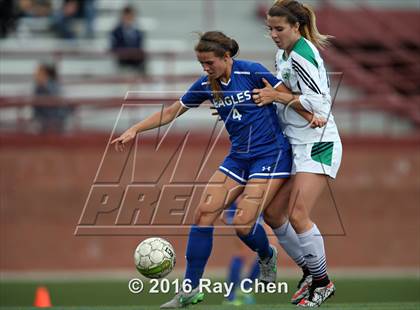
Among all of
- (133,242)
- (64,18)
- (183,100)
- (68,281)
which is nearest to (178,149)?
(133,242)

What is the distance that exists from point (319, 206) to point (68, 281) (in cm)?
407

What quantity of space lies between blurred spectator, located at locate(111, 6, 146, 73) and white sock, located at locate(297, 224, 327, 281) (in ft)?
29.1

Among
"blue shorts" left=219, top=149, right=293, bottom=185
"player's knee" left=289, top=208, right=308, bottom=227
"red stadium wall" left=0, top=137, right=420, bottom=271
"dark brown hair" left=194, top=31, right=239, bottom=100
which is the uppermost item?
"dark brown hair" left=194, top=31, right=239, bottom=100

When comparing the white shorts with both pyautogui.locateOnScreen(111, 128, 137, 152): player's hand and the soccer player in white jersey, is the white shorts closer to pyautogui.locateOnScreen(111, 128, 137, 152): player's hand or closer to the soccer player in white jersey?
the soccer player in white jersey

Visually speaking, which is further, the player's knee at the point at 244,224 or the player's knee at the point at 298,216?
the player's knee at the point at 244,224

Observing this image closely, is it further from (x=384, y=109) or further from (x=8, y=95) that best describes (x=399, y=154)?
(x=8, y=95)

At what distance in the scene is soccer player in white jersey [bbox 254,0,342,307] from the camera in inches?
317

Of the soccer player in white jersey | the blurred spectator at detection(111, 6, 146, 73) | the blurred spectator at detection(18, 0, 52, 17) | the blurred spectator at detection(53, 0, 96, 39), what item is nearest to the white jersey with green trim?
the soccer player in white jersey

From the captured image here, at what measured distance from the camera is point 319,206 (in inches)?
611

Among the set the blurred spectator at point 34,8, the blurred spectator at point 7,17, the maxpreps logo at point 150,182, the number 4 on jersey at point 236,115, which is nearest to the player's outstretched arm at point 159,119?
the number 4 on jersey at point 236,115

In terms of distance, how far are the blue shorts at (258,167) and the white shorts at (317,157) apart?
0.11 m

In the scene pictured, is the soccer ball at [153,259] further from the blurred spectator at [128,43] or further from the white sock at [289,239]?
the blurred spectator at [128,43]

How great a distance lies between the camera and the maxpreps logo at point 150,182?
48.9 feet

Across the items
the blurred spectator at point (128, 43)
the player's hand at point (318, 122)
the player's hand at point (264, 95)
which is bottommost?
the blurred spectator at point (128, 43)
